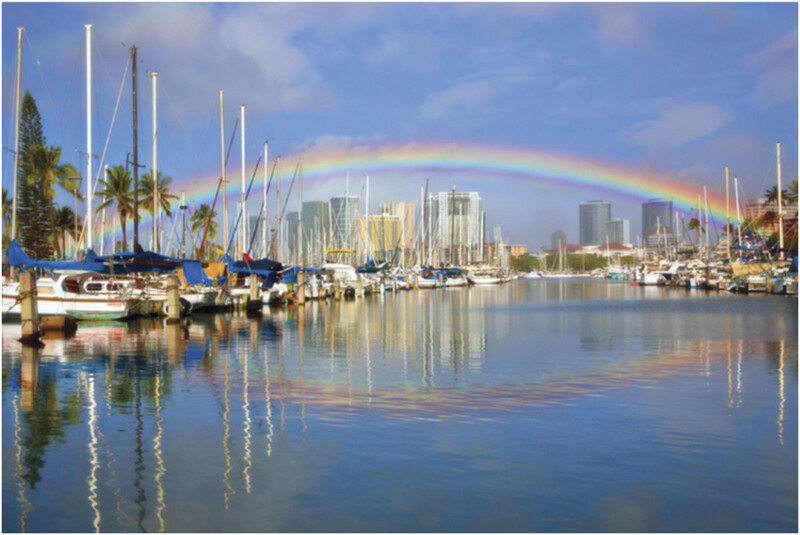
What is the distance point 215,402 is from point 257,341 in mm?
18930

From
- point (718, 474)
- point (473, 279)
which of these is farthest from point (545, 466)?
point (473, 279)

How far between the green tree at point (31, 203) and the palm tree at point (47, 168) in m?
3.36

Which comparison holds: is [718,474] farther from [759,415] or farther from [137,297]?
[137,297]

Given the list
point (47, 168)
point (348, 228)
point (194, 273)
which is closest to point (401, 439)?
point (194, 273)

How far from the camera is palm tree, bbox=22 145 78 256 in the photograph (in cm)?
8488

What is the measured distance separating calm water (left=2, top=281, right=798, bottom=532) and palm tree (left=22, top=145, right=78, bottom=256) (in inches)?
2129

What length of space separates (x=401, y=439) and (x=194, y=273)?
49.7 meters

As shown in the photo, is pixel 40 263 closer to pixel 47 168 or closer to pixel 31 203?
pixel 47 168

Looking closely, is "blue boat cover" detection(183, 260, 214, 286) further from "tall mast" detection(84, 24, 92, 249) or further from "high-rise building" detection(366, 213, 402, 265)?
"high-rise building" detection(366, 213, 402, 265)

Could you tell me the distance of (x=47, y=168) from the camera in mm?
85812

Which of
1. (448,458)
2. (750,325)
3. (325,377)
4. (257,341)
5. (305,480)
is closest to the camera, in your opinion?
(305,480)

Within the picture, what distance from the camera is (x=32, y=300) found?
3688cm

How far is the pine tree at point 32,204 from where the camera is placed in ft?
301

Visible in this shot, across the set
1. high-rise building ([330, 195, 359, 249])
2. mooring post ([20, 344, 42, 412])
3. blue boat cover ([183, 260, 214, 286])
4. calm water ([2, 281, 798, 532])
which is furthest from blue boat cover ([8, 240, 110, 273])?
high-rise building ([330, 195, 359, 249])
